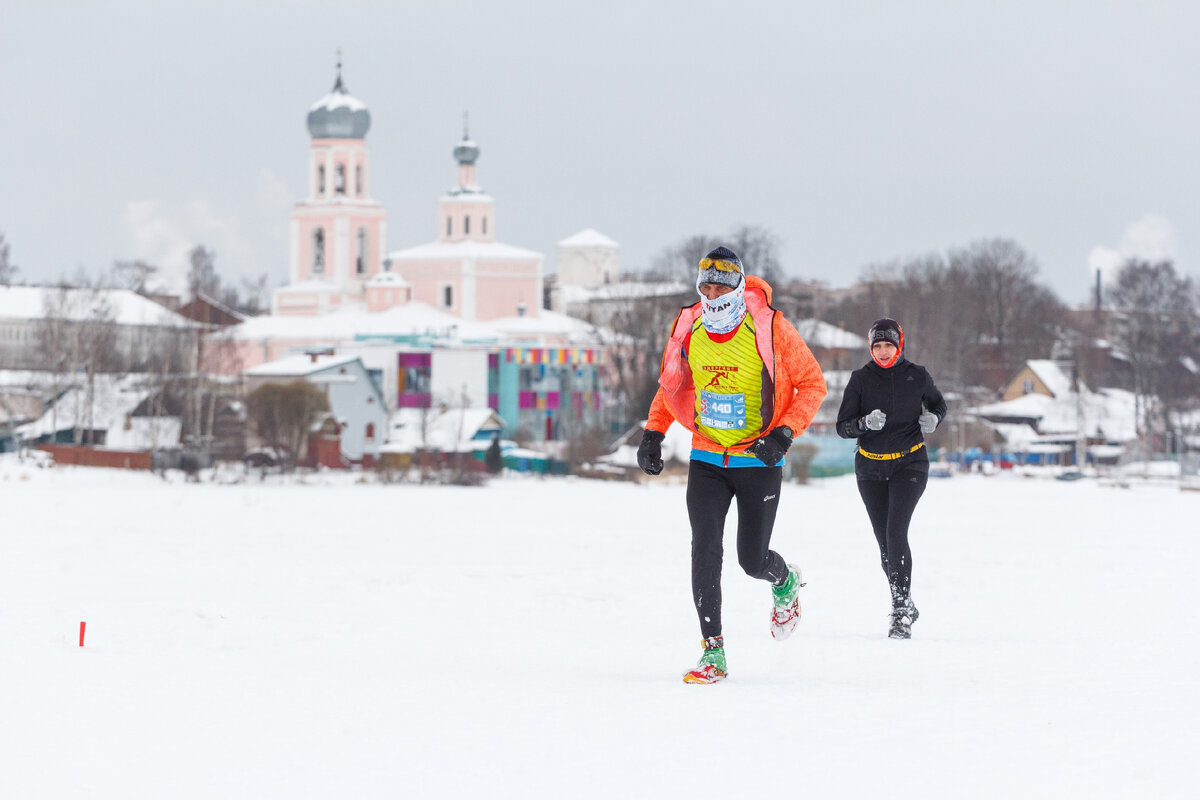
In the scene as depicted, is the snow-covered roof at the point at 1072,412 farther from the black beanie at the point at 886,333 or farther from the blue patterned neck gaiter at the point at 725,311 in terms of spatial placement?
the blue patterned neck gaiter at the point at 725,311

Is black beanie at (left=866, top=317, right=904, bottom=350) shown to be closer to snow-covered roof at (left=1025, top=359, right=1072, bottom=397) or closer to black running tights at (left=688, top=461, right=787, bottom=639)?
black running tights at (left=688, top=461, right=787, bottom=639)

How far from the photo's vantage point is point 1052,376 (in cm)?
8888

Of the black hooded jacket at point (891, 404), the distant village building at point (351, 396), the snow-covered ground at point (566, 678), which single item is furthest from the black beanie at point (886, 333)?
the distant village building at point (351, 396)

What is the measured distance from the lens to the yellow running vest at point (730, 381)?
7.12 m

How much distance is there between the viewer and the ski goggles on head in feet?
23.0

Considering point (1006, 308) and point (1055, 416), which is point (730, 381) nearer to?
point (1055, 416)

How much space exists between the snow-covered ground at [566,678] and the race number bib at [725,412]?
3.43 feet

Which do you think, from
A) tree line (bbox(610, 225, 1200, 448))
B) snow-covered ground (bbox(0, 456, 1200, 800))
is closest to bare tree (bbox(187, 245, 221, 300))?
tree line (bbox(610, 225, 1200, 448))

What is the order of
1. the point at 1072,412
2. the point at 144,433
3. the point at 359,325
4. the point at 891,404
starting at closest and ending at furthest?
the point at 891,404 < the point at 144,433 < the point at 1072,412 < the point at 359,325

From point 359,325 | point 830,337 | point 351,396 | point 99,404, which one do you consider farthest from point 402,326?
point 830,337

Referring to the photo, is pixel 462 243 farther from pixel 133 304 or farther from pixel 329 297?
pixel 133 304

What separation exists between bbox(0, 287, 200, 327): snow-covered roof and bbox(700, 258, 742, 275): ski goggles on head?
64751 millimetres

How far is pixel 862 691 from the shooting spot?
21.5ft

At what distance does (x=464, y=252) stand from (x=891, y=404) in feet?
284
